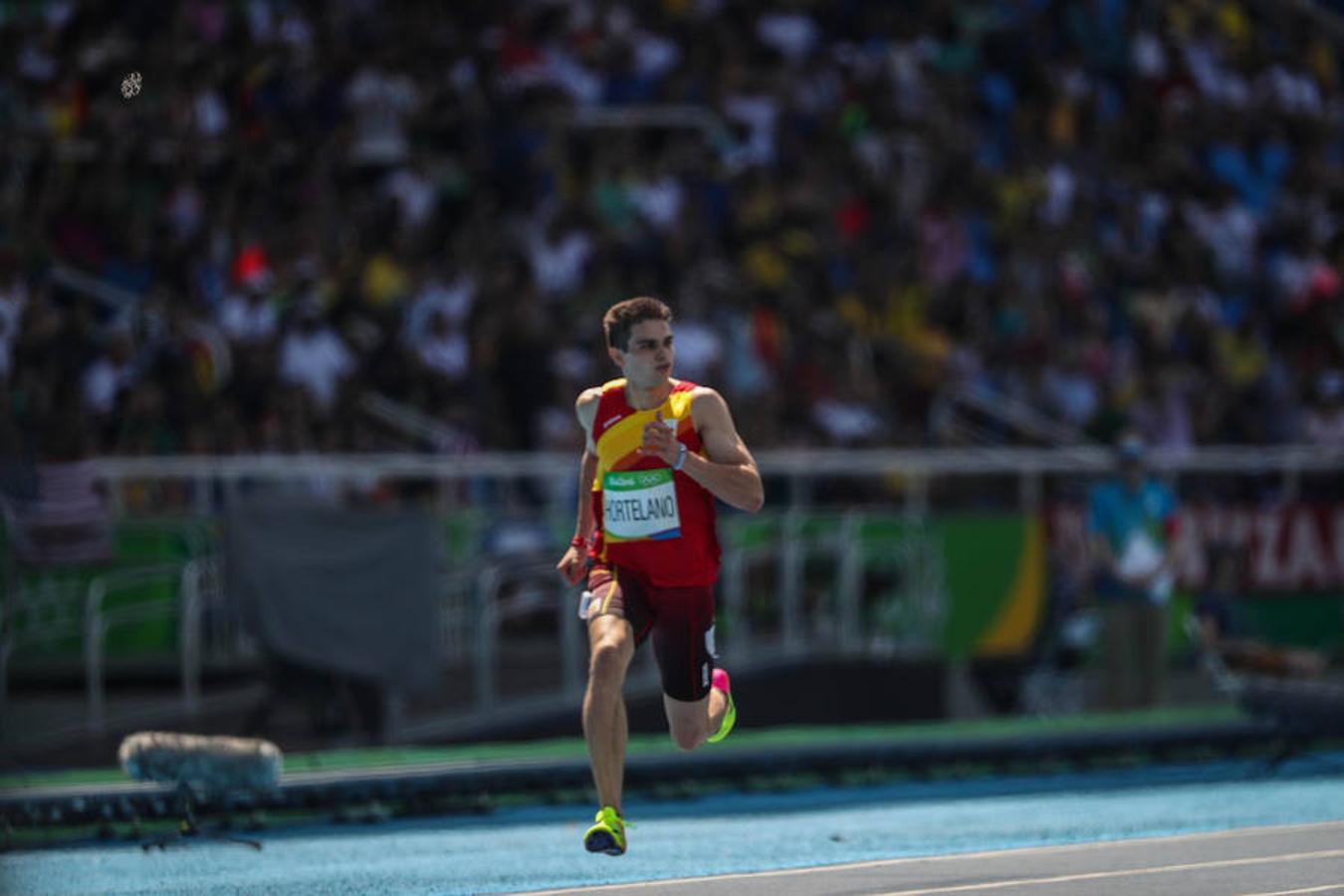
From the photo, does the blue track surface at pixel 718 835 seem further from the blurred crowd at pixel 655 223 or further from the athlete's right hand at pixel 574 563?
the blurred crowd at pixel 655 223

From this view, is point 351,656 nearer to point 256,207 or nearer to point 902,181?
point 256,207

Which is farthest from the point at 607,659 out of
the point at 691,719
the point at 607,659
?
the point at 691,719

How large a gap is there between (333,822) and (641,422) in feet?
12.8

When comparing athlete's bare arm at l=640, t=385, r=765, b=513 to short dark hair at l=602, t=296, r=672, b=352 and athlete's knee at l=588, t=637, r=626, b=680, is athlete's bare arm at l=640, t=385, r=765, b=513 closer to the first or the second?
short dark hair at l=602, t=296, r=672, b=352

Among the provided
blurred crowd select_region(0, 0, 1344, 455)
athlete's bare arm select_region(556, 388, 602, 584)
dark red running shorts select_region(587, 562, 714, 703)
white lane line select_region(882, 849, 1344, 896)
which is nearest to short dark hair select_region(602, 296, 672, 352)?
athlete's bare arm select_region(556, 388, 602, 584)

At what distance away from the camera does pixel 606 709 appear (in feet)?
29.0

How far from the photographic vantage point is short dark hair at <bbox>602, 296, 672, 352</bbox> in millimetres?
8859

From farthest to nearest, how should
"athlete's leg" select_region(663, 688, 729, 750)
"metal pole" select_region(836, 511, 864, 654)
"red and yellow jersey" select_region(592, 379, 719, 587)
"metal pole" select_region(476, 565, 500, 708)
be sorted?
"metal pole" select_region(836, 511, 864, 654) → "metal pole" select_region(476, 565, 500, 708) → "athlete's leg" select_region(663, 688, 729, 750) → "red and yellow jersey" select_region(592, 379, 719, 587)

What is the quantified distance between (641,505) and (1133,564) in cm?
773

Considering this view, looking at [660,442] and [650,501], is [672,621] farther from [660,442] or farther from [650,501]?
[660,442]

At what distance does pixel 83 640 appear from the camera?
46.0 feet

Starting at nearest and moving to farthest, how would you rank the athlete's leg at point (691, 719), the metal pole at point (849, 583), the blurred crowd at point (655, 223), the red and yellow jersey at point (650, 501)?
the red and yellow jersey at point (650, 501), the athlete's leg at point (691, 719), the metal pole at point (849, 583), the blurred crowd at point (655, 223)

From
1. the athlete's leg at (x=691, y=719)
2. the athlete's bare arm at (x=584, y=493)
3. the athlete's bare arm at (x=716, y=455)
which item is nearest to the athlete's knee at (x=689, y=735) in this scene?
the athlete's leg at (x=691, y=719)

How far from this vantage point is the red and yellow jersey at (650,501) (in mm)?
9148
